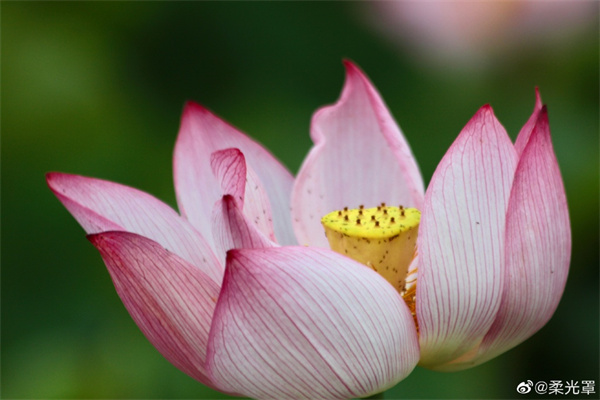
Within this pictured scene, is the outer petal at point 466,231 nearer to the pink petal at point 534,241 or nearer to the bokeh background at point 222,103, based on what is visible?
the pink petal at point 534,241

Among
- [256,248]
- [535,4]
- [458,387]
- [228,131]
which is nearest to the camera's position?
[256,248]

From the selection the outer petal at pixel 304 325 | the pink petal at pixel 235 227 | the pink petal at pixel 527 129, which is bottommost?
the outer petal at pixel 304 325

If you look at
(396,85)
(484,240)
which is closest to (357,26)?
(396,85)

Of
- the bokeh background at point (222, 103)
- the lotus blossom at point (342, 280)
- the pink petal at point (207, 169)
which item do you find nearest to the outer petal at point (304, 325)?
the lotus blossom at point (342, 280)

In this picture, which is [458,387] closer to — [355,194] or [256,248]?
[355,194]

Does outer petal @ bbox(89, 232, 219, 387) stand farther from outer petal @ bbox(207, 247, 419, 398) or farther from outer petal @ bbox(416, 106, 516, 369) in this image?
outer petal @ bbox(416, 106, 516, 369)

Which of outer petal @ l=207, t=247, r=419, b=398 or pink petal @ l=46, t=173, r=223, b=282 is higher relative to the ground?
pink petal @ l=46, t=173, r=223, b=282

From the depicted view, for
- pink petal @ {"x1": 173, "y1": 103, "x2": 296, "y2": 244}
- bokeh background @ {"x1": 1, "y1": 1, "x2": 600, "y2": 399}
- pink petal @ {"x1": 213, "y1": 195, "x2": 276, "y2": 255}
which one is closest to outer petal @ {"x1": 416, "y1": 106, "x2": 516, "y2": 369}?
pink petal @ {"x1": 213, "y1": 195, "x2": 276, "y2": 255}
